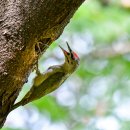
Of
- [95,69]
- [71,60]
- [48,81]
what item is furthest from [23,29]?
[95,69]

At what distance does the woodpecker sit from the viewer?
2.54m

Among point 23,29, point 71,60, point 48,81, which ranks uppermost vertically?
point 71,60

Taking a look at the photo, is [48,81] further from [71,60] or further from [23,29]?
[23,29]

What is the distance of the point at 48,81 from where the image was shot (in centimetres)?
264

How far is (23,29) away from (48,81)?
0.77 meters

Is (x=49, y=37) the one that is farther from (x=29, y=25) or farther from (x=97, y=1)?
(x=97, y=1)

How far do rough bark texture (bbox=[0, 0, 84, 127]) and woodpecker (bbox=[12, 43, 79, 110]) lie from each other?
1.20 feet

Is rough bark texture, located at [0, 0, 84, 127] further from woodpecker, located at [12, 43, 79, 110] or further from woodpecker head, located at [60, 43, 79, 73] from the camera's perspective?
woodpecker head, located at [60, 43, 79, 73]

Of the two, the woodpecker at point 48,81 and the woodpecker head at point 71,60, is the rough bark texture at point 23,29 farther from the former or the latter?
the woodpecker head at point 71,60

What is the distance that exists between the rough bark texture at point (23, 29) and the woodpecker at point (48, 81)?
36 centimetres

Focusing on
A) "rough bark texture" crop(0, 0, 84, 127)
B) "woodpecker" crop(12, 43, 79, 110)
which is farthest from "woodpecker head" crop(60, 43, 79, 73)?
"rough bark texture" crop(0, 0, 84, 127)

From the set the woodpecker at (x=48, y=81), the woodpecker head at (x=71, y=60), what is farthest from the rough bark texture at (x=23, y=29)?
the woodpecker head at (x=71, y=60)

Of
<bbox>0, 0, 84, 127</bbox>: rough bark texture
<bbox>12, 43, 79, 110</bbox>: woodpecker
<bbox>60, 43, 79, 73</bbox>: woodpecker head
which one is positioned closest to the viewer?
<bbox>0, 0, 84, 127</bbox>: rough bark texture

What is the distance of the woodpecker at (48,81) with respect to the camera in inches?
99.8
